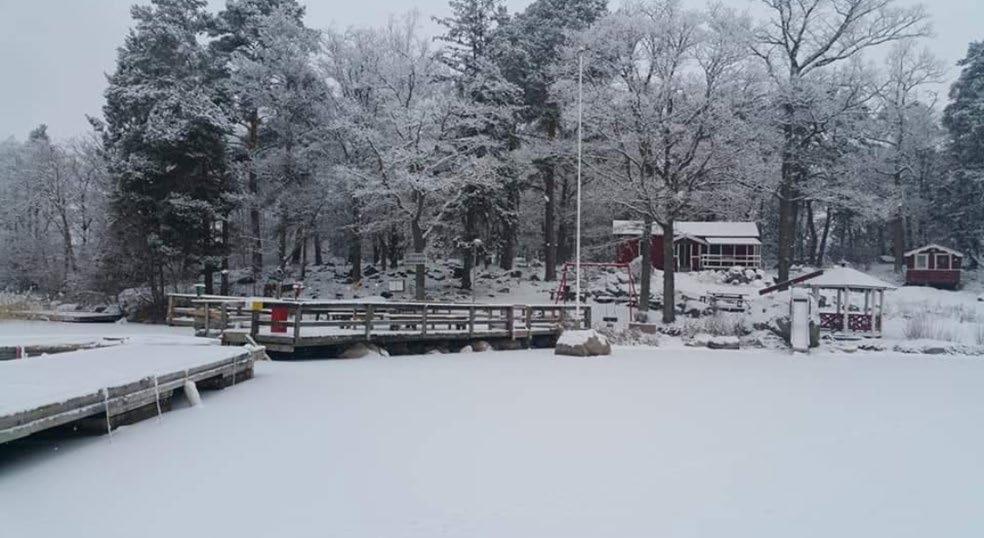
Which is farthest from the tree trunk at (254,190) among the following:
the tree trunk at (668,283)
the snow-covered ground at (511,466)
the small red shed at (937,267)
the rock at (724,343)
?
the small red shed at (937,267)

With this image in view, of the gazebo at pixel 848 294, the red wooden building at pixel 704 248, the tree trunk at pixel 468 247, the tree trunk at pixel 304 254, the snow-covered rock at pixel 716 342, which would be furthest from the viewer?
the red wooden building at pixel 704 248

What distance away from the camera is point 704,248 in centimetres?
3919

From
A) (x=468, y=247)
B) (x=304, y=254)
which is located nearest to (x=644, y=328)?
(x=468, y=247)

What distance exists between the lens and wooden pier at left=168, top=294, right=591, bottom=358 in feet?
46.3

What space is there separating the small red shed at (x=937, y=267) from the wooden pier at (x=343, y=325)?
24.8 m

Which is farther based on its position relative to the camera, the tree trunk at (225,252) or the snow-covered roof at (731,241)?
the snow-covered roof at (731,241)

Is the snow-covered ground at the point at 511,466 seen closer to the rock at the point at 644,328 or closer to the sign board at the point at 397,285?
the rock at the point at 644,328

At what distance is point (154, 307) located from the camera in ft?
86.7

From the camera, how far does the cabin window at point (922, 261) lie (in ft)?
112

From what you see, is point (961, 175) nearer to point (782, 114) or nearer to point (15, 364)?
point (782, 114)

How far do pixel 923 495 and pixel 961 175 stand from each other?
38.6 meters

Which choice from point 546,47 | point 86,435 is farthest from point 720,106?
point 86,435

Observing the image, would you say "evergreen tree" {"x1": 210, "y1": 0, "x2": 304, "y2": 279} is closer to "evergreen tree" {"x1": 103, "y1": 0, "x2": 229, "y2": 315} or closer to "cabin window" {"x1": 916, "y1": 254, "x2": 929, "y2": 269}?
"evergreen tree" {"x1": 103, "y1": 0, "x2": 229, "y2": 315}

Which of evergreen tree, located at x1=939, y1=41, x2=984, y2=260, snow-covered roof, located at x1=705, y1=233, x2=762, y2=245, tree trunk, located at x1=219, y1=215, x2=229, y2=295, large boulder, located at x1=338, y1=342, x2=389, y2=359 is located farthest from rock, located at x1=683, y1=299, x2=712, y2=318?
tree trunk, located at x1=219, y1=215, x2=229, y2=295
